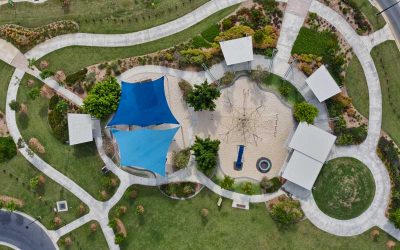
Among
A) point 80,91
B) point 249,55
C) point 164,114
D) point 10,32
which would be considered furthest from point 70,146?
point 249,55

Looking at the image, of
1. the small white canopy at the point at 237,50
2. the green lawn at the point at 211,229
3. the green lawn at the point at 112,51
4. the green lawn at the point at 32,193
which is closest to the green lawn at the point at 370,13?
the small white canopy at the point at 237,50

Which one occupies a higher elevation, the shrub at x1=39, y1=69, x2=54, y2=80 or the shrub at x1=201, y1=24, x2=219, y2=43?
the shrub at x1=201, y1=24, x2=219, y2=43

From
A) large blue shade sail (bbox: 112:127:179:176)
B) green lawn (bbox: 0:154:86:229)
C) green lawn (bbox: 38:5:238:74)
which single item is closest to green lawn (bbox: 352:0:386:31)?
green lawn (bbox: 38:5:238:74)

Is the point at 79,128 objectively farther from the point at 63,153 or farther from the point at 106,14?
the point at 106,14

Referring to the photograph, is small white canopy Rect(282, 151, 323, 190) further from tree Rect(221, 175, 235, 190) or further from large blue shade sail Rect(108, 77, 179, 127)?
large blue shade sail Rect(108, 77, 179, 127)

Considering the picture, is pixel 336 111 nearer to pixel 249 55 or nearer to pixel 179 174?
pixel 249 55
